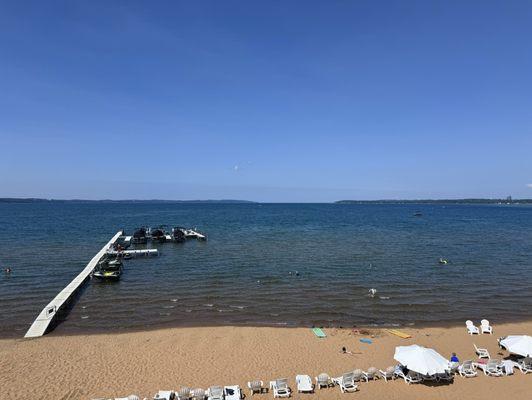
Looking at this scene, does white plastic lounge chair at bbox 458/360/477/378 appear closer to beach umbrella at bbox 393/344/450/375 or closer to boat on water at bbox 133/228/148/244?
beach umbrella at bbox 393/344/450/375

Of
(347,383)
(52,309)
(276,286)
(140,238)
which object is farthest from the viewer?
(140,238)

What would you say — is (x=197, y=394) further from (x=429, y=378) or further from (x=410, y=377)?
(x=429, y=378)

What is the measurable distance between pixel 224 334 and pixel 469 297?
60.8ft

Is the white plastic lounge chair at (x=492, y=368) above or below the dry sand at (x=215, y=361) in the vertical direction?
above

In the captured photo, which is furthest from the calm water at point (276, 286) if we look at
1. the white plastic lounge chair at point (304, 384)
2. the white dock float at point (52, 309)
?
the white plastic lounge chair at point (304, 384)

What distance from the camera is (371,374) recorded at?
1561 cm

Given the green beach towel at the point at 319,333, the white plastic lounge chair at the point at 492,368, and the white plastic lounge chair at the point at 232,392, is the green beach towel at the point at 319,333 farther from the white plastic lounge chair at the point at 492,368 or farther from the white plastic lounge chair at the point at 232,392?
the white plastic lounge chair at the point at 492,368

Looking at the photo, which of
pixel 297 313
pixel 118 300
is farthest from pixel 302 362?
pixel 118 300

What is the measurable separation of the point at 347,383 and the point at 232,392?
4510mm

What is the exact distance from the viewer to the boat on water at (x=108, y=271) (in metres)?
32.7

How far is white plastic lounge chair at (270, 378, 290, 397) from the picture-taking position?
1423 cm

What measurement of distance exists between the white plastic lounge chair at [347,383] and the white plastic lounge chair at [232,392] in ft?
13.1

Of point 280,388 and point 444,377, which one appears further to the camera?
point 444,377

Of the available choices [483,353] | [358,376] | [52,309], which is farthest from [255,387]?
[52,309]
